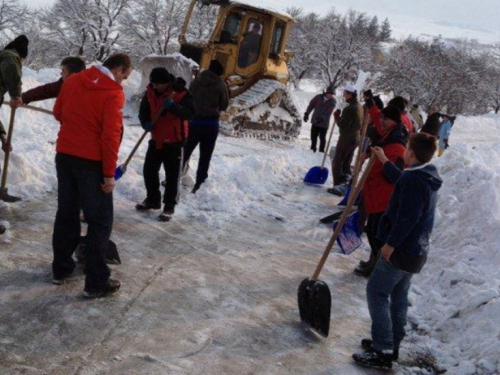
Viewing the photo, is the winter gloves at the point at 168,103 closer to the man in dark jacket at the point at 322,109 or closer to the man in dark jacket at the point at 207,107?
the man in dark jacket at the point at 207,107

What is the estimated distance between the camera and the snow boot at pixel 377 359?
13.1 feet

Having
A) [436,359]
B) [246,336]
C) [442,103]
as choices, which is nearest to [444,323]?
[436,359]

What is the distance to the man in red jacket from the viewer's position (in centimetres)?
395

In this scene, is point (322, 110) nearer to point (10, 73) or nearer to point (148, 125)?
point (148, 125)

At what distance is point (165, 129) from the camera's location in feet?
20.8

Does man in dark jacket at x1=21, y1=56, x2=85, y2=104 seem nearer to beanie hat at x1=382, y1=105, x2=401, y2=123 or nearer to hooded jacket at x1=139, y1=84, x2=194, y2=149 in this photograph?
hooded jacket at x1=139, y1=84, x2=194, y2=149

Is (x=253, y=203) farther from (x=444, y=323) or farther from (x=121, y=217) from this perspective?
(x=444, y=323)

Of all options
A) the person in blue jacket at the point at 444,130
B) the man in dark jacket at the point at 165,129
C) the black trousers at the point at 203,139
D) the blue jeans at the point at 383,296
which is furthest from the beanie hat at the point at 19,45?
the person in blue jacket at the point at 444,130

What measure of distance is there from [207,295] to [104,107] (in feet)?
6.13

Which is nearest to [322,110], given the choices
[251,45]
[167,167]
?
[251,45]

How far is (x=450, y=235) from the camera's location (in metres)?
7.12

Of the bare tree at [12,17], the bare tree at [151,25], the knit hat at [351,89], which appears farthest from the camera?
the bare tree at [12,17]

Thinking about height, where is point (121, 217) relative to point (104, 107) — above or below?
below

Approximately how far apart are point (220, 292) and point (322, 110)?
9.01 m
